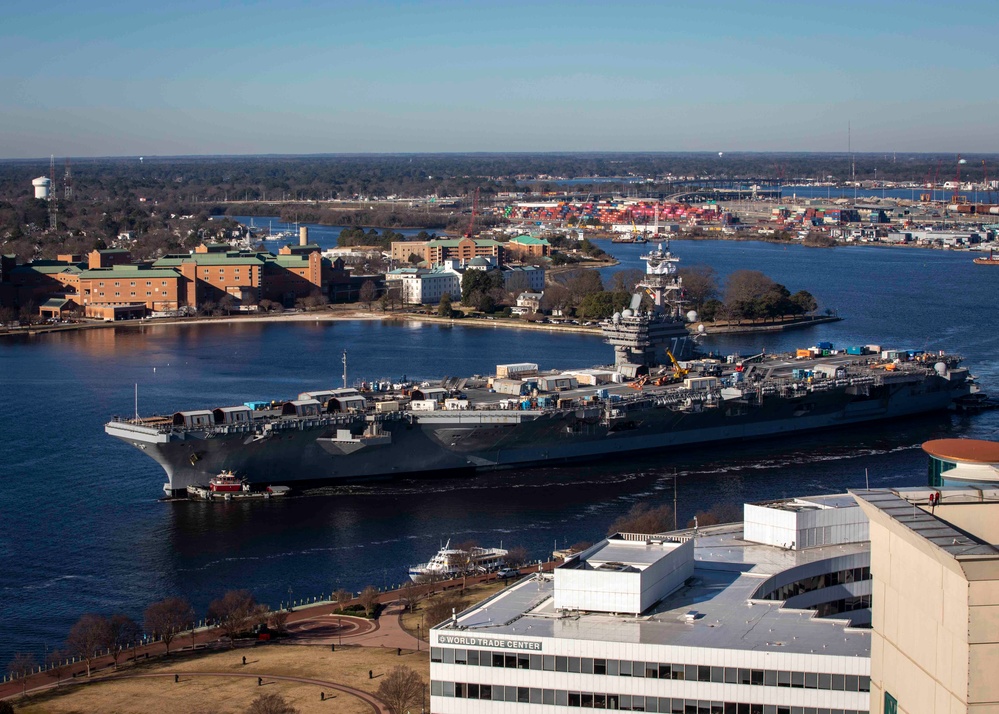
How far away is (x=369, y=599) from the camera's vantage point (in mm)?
20688

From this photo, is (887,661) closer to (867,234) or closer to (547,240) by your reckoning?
(547,240)

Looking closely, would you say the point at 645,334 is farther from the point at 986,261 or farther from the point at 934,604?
the point at 986,261

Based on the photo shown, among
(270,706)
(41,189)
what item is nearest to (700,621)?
(270,706)

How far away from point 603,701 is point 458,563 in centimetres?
996

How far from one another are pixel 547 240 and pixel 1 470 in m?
61.4

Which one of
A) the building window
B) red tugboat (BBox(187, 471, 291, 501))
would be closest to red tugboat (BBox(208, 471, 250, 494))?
red tugboat (BBox(187, 471, 291, 501))

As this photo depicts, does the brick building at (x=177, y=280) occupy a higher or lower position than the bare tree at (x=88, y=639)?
higher

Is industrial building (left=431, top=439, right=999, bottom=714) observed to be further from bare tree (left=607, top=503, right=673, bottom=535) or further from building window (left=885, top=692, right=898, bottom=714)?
bare tree (left=607, top=503, right=673, bottom=535)

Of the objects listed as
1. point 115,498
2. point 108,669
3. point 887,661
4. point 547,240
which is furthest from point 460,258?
point 887,661

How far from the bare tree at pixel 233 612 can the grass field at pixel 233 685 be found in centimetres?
57

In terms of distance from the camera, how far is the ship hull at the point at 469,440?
2856 centimetres

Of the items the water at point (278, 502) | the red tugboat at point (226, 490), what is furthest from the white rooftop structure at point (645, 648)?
the red tugboat at point (226, 490)

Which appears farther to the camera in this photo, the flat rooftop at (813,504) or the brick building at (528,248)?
the brick building at (528,248)

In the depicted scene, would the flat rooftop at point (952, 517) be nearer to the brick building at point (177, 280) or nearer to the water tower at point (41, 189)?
the brick building at point (177, 280)
